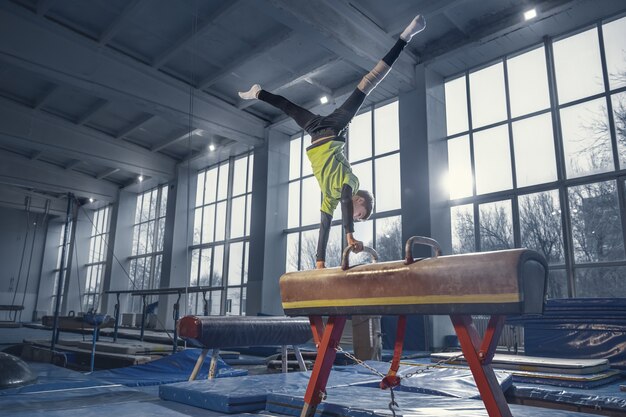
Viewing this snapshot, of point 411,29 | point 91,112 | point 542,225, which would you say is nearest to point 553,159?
point 542,225

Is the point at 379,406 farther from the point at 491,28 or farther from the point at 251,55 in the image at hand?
the point at 251,55

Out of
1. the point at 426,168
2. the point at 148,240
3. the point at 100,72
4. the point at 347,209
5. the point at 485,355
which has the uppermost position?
the point at 100,72

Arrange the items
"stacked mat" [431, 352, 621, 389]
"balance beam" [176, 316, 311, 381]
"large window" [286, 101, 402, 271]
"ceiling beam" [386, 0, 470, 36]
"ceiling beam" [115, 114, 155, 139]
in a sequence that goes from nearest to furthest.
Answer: "balance beam" [176, 316, 311, 381], "stacked mat" [431, 352, 621, 389], "ceiling beam" [386, 0, 470, 36], "large window" [286, 101, 402, 271], "ceiling beam" [115, 114, 155, 139]

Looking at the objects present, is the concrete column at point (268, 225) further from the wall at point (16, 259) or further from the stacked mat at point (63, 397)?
the wall at point (16, 259)

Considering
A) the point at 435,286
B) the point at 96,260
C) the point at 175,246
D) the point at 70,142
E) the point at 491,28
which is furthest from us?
the point at 96,260

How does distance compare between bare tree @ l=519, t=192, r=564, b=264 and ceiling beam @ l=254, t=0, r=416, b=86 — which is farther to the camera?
bare tree @ l=519, t=192, r=564, b=264

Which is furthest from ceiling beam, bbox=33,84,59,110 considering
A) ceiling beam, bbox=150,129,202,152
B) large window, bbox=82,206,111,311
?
large window, bbox=82,206,111,311

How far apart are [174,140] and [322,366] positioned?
11.7 m

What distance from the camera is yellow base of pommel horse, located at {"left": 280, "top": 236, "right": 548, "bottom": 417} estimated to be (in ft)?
5.41

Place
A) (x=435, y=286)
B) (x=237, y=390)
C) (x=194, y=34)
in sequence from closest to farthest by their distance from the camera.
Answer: (x=435, y=286)
(x=237, y=390)
(x=194, y=34)

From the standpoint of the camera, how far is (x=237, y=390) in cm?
276

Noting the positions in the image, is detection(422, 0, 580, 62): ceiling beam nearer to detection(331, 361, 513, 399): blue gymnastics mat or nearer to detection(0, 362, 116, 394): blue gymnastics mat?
detection(331, 361, 513, 399): blue gymnastics mat

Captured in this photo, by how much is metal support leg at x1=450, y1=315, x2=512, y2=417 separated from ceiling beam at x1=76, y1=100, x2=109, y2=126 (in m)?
11.0

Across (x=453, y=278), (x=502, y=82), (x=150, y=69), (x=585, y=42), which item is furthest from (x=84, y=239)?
(x=453, y=278)
